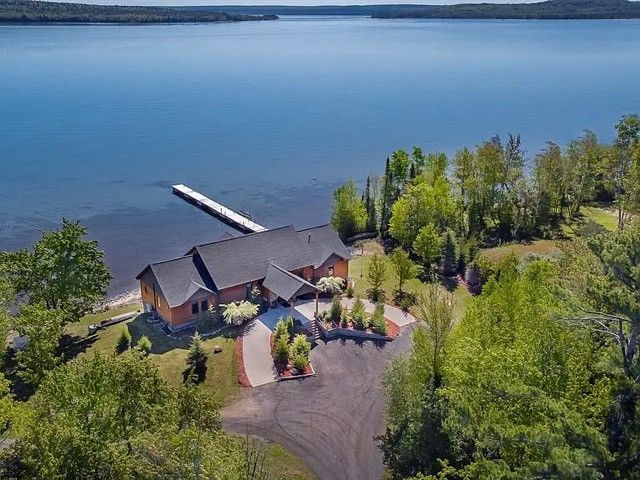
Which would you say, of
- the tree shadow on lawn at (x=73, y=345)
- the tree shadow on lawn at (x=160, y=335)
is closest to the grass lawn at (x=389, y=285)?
the tree shadow on lawn at (x=160, y=335)

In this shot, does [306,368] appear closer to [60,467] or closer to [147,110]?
[60,467]

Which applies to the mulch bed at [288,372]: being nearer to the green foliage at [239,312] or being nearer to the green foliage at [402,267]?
the green foliage at [239,312]

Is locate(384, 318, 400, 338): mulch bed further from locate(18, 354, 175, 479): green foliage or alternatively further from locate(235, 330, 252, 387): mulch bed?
locate(18, 354, 175, 479): green foliage

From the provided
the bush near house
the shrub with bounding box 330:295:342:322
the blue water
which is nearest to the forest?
the shrub with bounding box 330:295:342:322

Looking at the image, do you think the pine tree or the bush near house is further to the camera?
the pine tree

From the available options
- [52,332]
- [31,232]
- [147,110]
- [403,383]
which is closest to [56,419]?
[52,332]

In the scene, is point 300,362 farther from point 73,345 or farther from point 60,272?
point 60,272

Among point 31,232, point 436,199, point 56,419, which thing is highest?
point 56,419
